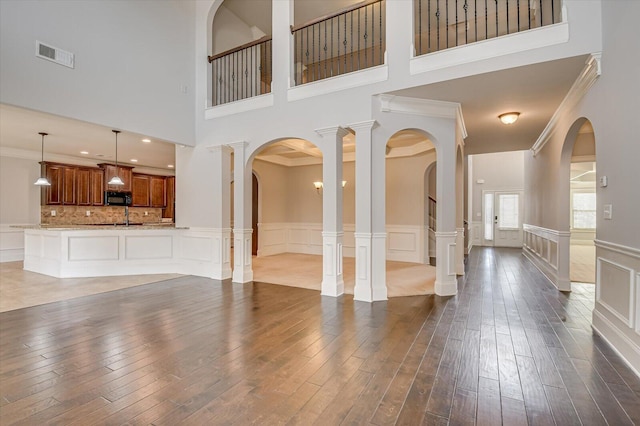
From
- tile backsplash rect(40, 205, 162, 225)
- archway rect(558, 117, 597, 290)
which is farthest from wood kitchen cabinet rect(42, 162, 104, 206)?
archway rect(558, 117, 597, 290)

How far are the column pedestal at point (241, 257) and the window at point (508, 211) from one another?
983 cm

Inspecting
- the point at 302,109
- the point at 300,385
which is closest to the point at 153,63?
the point at 302,109

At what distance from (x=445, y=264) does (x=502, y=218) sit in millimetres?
8292

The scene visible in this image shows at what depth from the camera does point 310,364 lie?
8.15ft

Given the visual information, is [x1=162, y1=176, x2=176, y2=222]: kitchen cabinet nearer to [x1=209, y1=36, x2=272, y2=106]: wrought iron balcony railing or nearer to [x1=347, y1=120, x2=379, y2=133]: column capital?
[x1=209, y1=36, x2=272, y2=106]: wrought iron balcony railing

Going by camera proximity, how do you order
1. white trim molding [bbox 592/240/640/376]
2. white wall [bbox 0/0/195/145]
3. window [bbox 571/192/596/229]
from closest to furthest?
white trim molding [bbox 592/240/640/376]
white wall [bbox 0/0/195/145]
window [bbox 571/192/596/229]

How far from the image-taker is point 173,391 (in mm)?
2094

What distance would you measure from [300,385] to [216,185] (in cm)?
449

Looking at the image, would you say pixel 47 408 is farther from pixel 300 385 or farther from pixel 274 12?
pixel 274 12

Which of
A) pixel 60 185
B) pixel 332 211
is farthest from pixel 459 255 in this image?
pixel 60 185

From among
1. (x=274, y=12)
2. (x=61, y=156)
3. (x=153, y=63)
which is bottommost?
(x=61, y=156)

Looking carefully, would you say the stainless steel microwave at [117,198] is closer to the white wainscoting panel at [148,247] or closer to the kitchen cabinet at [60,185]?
the kitchen cabinet at [60,185]

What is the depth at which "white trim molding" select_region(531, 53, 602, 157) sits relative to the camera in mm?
3229

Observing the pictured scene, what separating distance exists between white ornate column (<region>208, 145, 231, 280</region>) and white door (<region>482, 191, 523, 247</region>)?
982 centimetres
